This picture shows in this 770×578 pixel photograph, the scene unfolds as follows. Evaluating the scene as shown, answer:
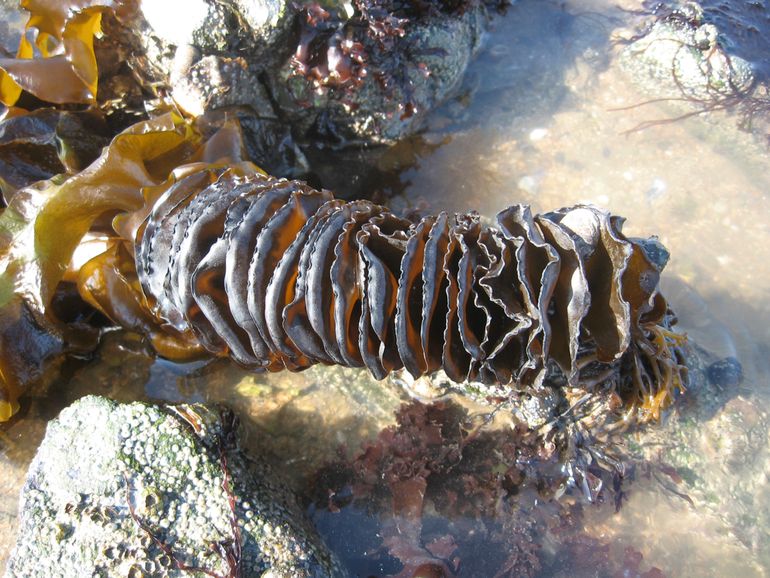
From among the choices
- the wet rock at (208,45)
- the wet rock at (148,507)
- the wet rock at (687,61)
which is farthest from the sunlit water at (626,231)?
the wet rock at (208,45)

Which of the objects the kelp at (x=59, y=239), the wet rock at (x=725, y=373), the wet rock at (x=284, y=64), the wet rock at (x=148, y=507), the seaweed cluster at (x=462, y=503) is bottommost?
the seaweed cluster at (x=462, y=503)

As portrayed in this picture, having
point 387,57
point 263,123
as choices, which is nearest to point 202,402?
point 263,123

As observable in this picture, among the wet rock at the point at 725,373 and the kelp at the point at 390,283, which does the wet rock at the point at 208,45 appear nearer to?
the kelp at the point at 390,283

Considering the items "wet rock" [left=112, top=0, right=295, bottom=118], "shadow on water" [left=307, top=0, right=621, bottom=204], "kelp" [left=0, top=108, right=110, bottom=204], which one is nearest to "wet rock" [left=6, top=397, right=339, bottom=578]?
"kelp" [left=0, top=108, right=110, bottom=204]

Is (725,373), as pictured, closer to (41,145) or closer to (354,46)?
(354,46)

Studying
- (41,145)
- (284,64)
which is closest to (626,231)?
(284,64)

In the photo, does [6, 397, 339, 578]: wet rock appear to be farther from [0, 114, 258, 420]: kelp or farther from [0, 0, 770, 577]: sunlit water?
[0, 114, 258, 420]: kelp
